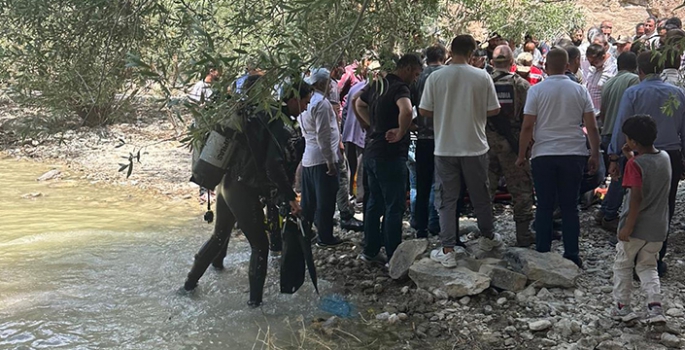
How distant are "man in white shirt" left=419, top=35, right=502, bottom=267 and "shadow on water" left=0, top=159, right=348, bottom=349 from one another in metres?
1.40

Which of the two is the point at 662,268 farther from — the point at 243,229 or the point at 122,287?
the point at 122,287

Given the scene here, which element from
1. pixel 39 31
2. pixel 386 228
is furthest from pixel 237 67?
pixel 386 228

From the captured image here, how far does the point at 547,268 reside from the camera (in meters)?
5.04

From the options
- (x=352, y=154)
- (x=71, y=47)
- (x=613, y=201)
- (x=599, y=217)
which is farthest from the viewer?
(x=352, y=154)

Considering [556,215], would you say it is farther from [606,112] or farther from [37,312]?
[37,312]

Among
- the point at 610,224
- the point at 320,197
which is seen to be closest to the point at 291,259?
the point at 320,197

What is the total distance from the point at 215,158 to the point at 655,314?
334 cm

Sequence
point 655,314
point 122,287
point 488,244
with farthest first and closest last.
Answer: point 122,287 < point 488,244 < point 655,314

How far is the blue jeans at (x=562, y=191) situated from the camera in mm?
5137

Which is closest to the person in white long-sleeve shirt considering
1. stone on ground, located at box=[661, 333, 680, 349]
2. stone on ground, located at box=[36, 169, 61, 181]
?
stone on ground, located at box=[661, 333, 680, 349]

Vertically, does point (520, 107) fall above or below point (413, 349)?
above

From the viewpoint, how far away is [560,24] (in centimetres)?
1481

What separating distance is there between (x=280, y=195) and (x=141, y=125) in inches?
454

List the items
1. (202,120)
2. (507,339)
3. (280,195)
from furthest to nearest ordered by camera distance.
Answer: (280,195) → (507,339) → (202,120)
